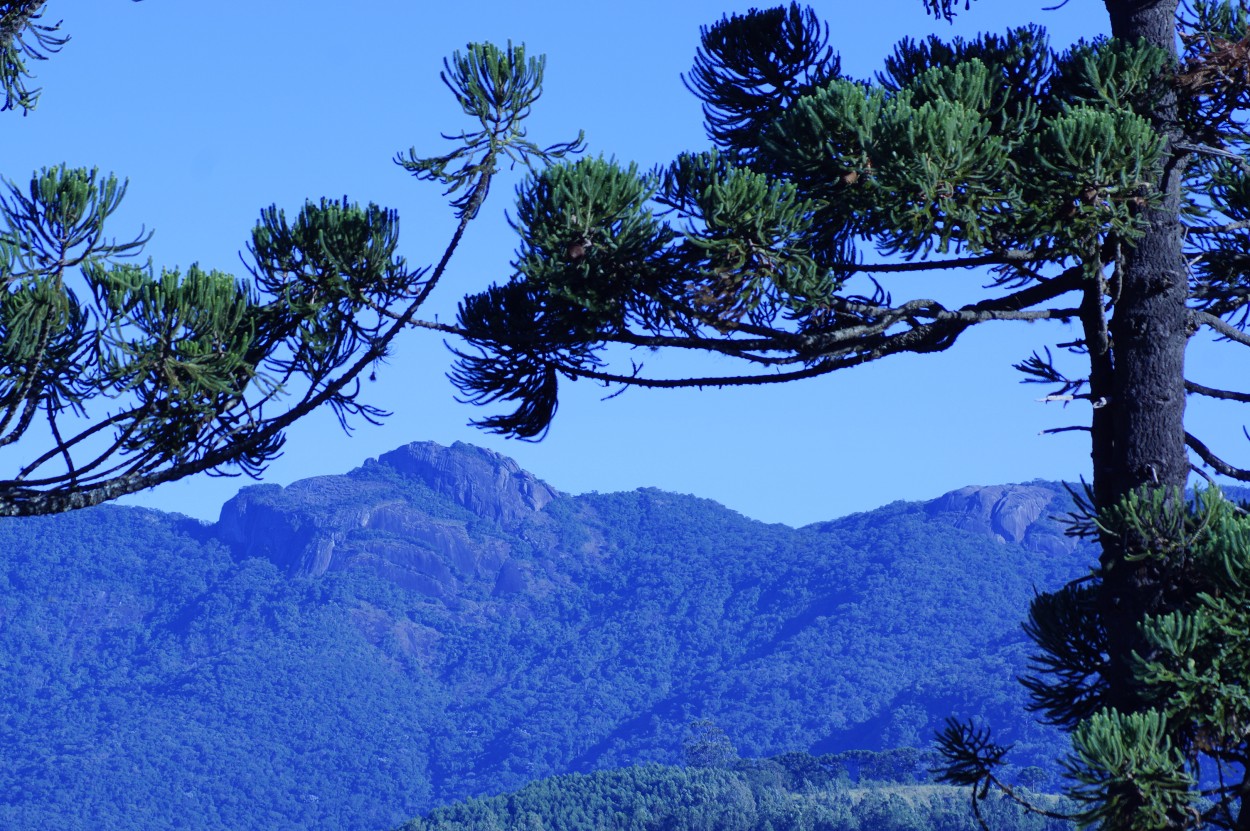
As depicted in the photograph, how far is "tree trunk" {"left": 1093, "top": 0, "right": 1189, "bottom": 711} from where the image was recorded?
268 inches

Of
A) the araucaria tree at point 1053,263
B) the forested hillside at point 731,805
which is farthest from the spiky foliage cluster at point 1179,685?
the forested hillside at point 731,805

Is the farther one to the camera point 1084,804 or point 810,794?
point 810,794

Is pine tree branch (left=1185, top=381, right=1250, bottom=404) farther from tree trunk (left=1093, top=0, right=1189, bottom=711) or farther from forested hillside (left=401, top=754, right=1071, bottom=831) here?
forested hillside (left=401, top=754, right=1071, bottom=831)

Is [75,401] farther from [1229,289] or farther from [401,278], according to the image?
[1229,289]

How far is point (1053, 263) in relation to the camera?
7.06 meters

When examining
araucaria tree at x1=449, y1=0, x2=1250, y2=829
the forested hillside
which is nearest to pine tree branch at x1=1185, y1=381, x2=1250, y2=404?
araucaria tree at x1=449, y1=0, x2=1250, y2=829

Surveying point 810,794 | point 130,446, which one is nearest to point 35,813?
point 810,794

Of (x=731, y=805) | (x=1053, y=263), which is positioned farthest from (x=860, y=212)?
(x=731, y=805)

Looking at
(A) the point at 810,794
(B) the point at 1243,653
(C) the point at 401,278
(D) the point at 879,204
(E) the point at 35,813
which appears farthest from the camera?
(E) the point at 35,813

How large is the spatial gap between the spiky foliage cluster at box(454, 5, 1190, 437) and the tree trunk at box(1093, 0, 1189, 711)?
16 centimetres

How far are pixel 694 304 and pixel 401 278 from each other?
1.74 metres

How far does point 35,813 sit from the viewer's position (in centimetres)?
17388

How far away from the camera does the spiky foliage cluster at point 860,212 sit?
634cm

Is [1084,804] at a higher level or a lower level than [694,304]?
lower
